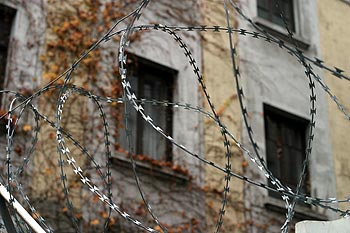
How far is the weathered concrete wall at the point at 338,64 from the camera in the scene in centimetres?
1480

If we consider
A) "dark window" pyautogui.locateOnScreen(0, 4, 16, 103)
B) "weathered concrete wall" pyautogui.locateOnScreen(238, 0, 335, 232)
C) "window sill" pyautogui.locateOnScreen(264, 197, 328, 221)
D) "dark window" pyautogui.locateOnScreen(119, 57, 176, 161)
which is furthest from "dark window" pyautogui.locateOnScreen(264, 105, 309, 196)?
"dark window" pyautogui.locateOnScreen(0, 4, 16, 103)

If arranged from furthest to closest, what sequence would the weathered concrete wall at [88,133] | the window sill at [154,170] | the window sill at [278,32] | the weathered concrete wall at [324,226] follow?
the window sill at [278,32] → the window sill at [154,170] → the weathered concrete wall at [88,133] → the weathered concrete wall at [324,226]

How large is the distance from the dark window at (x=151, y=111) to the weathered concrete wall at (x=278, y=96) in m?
1.50

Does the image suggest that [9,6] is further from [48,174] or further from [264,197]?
[264,197]

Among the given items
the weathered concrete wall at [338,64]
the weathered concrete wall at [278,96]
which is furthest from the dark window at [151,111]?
the weathered concrete wall at [338,64]

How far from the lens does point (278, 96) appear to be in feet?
47.4

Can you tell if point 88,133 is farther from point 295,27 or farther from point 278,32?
point 295,27

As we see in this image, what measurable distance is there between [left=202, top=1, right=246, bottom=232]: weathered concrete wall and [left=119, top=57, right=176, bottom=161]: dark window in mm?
634

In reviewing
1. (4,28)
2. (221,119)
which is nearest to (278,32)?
(221,119)

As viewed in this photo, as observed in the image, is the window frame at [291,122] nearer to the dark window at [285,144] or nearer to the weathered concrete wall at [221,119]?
the dark window at [285,144]

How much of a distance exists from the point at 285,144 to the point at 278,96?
835 mm

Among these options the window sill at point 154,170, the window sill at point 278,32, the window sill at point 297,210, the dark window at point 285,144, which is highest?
the window sill at point 278,32

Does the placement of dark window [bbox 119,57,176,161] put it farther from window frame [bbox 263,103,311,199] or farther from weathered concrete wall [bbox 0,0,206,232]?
window frame [bbox 263,103,311,199]

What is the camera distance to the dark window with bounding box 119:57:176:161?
12.4m
